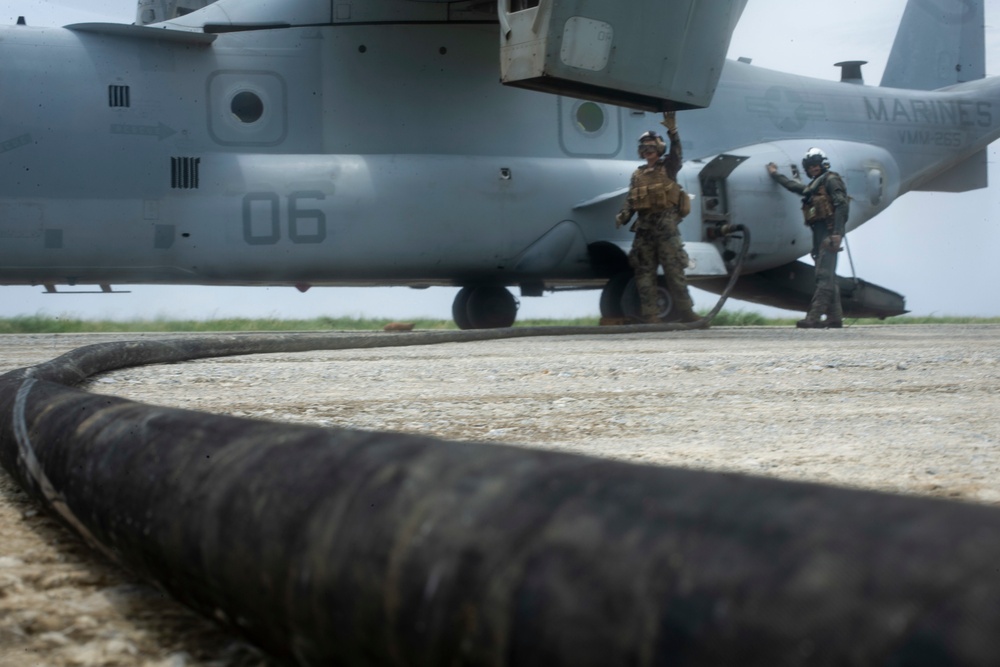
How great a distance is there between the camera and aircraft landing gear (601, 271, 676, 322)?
24.4ft

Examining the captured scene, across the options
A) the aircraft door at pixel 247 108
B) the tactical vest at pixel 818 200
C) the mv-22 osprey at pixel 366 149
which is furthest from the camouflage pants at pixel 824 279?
the aircraft door at pixel 247 108

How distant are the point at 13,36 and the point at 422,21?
253cm

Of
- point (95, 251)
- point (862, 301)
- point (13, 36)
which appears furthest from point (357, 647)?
point (862, 301)

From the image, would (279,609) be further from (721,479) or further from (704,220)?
(704,220)

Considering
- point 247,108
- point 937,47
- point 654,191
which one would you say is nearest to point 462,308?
point 654,191

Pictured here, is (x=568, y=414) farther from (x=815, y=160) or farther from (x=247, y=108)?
(x=815, y=160)

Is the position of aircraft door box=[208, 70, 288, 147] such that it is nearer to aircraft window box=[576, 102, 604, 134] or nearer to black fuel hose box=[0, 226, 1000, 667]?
aircraft window box=[576, 102, 604, 134]

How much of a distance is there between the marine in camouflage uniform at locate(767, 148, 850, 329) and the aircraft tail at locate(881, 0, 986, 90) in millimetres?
3482

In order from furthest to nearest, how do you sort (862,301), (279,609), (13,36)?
1. (862,301)
2. (13,36)
3. (279,609)

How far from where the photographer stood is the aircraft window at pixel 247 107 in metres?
6.43

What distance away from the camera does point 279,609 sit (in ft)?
2.19

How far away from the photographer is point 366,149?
670cm

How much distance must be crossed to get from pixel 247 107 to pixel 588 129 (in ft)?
8.52

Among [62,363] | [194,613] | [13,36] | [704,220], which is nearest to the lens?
[194,613]
